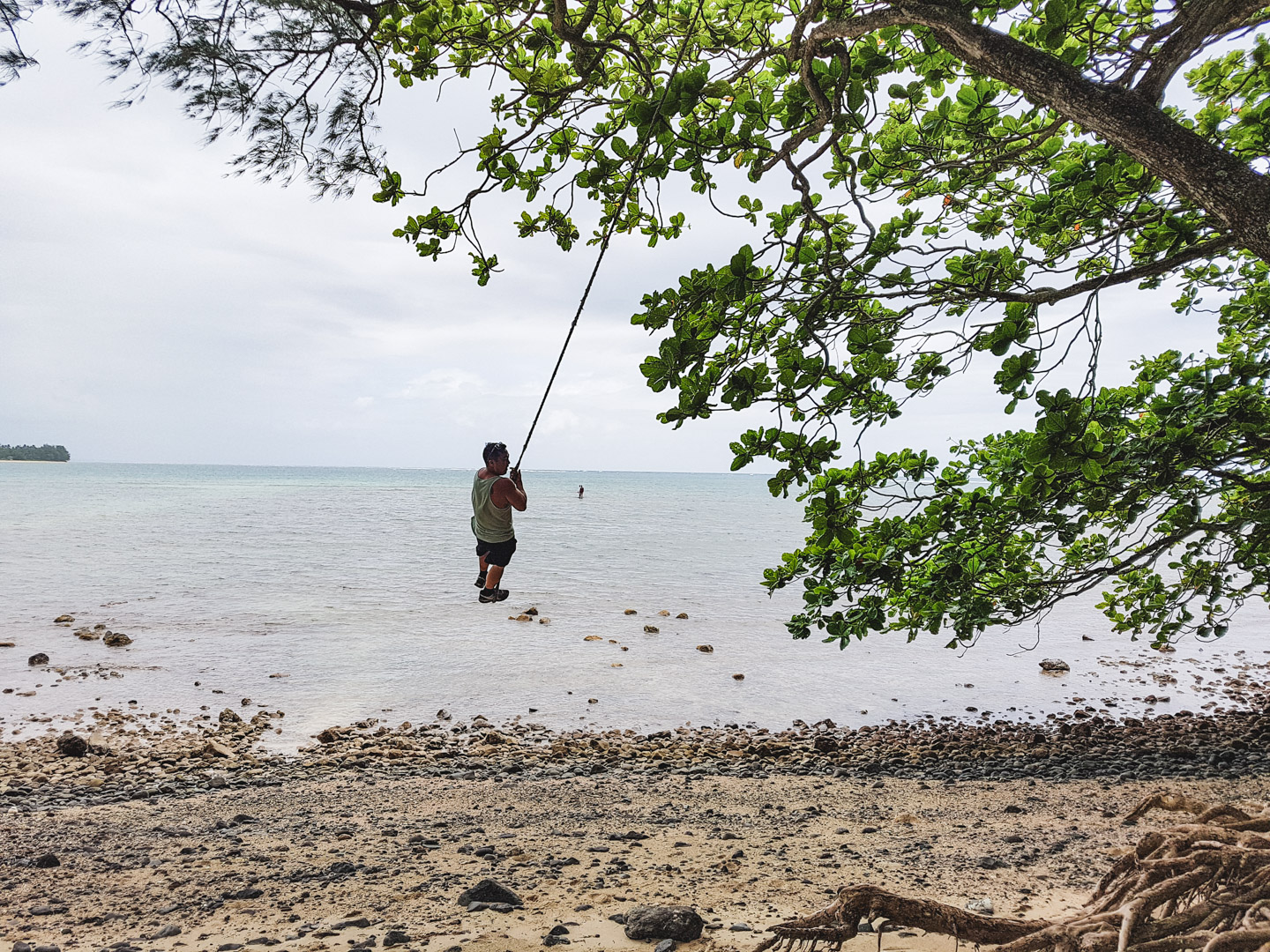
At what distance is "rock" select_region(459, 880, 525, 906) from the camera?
4.01m

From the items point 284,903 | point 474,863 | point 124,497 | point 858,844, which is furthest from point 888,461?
point 124,497

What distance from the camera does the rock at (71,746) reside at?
7234mm

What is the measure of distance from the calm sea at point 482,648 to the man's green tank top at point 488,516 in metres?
2.96

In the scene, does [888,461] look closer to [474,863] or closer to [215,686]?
[474,863]

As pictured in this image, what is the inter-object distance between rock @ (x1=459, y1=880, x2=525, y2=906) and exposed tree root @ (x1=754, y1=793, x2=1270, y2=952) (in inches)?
73.4

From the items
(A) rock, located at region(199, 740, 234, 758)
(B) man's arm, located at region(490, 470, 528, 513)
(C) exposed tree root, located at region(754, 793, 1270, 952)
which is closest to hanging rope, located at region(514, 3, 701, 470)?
(B) man's arm, located at region(490, 470, 528, 513)

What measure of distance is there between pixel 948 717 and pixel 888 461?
5.95 metres

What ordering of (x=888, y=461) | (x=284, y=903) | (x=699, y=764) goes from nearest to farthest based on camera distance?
(x=284, y=903), (x=888, y=461), (x=699, y=764)

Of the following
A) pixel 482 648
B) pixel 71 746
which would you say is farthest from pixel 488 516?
pixel 482 648

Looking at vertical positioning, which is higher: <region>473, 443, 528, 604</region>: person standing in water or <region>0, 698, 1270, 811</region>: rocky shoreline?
<region>473, 443, 528, 604</region>: person standing in water

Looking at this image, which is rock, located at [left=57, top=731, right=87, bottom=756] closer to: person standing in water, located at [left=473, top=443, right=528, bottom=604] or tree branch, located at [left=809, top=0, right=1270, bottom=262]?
person standing in water, located at [left=473, top=443, right=528, bottom=604]

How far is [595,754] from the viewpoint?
7629mm

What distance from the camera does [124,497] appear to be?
52594 mm

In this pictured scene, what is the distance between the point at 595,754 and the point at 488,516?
2.84 metres
